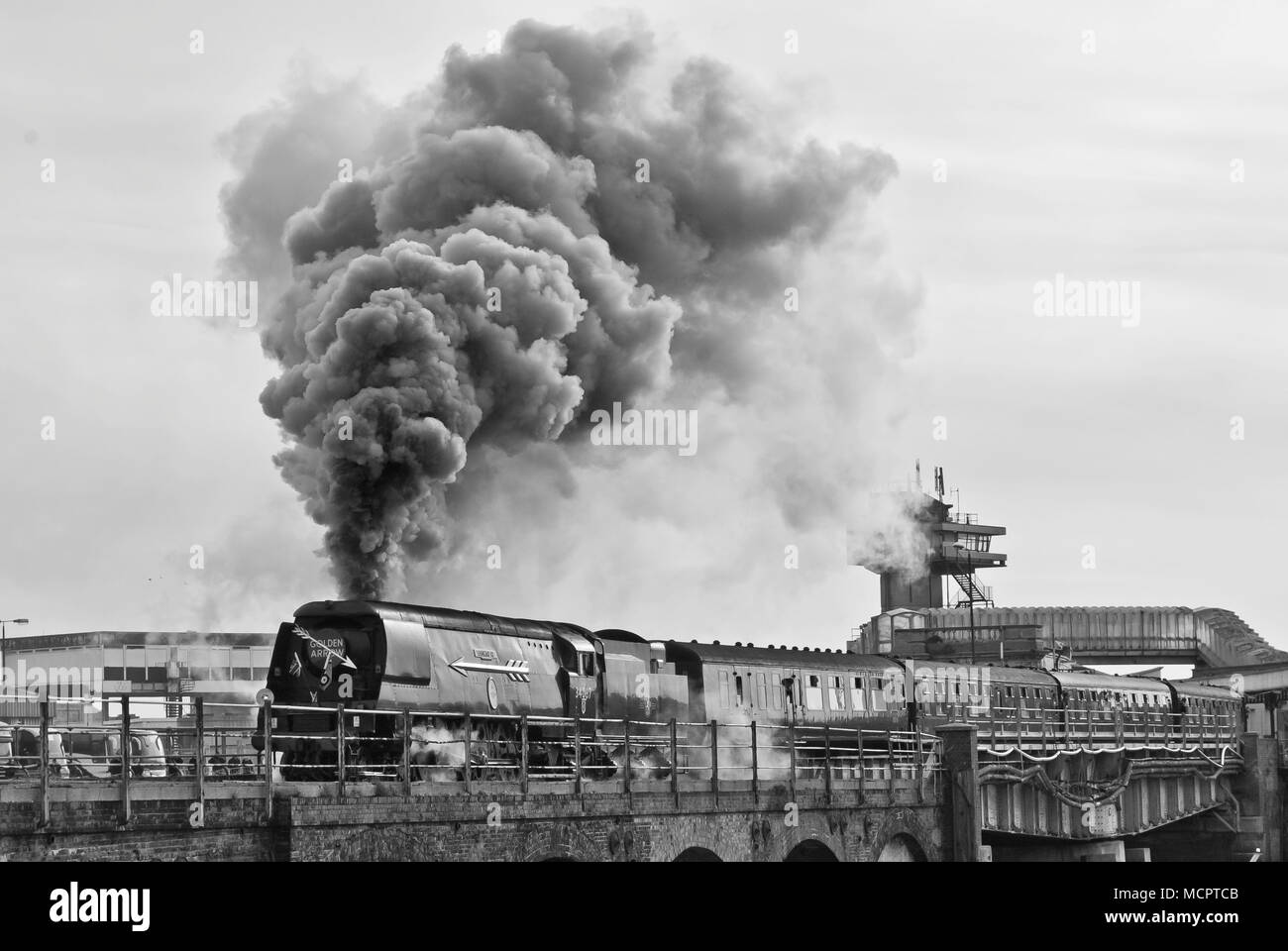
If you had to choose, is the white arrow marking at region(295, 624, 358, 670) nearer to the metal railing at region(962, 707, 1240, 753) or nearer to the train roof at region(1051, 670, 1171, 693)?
the metal railing at region(962, 707, 1240, 753)

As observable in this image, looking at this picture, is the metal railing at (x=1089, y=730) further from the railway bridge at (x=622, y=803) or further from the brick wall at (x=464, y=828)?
the brick wall at (x=464, y=828)

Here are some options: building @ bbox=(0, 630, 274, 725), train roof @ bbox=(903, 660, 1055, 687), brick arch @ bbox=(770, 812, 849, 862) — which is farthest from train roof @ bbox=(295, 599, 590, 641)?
building @ bbox=(0, 630, 274, 725)

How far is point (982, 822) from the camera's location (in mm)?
39094

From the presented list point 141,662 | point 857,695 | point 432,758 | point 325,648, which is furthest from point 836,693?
point 141,662

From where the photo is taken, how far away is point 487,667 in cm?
3172

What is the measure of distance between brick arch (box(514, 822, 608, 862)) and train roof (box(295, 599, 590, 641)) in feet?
19.2

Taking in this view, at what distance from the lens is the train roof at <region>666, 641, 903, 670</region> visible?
40312 millimetres

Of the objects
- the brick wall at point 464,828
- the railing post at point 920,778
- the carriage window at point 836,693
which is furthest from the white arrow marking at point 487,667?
the carriage window at point 836,693

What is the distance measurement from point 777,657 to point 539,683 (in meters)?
11.8

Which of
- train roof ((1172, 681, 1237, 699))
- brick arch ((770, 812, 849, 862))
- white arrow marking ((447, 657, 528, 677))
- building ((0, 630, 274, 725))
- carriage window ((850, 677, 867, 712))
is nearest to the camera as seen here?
brick arch ((770, 812, 849, 862))

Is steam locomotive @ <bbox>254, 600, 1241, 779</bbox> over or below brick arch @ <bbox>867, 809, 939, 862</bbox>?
over

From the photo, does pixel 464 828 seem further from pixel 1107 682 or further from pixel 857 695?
pixel 1107 682

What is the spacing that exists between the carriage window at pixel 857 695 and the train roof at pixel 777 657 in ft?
1.26

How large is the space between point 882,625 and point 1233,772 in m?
35.9
